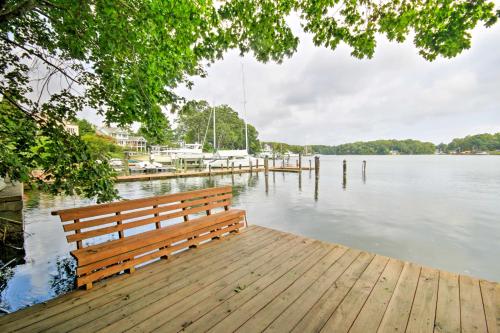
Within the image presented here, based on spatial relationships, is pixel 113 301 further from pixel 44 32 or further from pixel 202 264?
pixel 44 32

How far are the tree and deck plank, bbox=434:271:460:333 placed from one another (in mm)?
3015

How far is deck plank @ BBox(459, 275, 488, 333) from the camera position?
2.16m

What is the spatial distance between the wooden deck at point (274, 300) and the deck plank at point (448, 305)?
0.01 meters

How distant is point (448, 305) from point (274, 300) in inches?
75.0

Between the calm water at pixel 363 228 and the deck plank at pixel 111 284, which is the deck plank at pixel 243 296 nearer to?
the deck plank at pixel 111 284

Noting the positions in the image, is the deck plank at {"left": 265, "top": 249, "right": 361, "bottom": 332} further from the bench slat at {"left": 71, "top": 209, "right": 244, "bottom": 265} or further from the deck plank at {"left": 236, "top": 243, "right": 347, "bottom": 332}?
the bench slat at {"left": 71, "top": 209, "right": 244, "bottom": 265}

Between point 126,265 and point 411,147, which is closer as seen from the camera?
point 126,265

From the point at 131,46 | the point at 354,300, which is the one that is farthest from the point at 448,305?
the point at 131,46

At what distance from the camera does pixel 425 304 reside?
2.50 metres

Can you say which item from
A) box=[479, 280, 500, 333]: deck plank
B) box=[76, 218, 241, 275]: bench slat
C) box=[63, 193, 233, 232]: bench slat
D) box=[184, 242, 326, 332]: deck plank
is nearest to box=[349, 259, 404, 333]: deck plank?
box=[479, 280, 500, 333]: deck plank

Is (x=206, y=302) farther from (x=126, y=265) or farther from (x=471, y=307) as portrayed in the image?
(x=471, y=307)

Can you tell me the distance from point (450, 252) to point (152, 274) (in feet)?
28.2

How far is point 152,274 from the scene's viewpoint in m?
3.09

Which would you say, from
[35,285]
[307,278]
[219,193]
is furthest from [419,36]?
[35,285]
